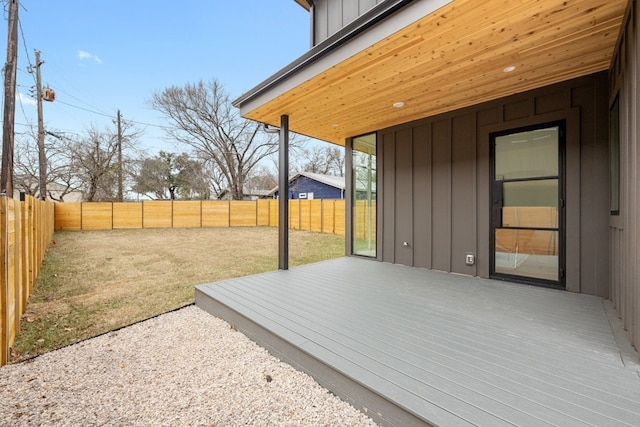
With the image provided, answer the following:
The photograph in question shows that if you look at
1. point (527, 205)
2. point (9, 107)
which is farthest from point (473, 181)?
point (9, 107)

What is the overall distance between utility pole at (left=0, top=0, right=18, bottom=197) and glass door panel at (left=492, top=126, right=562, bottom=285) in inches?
327

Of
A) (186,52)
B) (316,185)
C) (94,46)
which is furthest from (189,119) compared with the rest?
(316,185)

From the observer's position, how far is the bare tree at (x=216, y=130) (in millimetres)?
17141

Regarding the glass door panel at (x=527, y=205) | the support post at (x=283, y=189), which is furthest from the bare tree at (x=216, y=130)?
the glass door panel at (x=527, y=205)

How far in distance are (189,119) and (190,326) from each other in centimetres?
1753

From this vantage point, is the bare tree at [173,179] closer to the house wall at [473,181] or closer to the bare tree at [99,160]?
the bare tree at [99,160]

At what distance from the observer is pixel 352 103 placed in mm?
3738

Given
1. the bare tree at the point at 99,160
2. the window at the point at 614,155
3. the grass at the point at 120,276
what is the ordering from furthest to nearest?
the bare tree at the point at 99,160 → the grass at the point at 120,276 → the window at the point at 614,155

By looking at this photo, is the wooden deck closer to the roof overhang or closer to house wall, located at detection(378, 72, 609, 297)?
house wall, located at detection(378, 72, 609, 297)

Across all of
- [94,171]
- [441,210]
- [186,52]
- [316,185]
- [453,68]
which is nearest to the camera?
[453,68]

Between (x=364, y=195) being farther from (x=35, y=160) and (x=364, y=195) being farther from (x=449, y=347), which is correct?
(x=35, y=160)

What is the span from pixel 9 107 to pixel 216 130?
13195 mm

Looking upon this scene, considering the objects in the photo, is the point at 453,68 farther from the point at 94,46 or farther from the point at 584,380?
the point at 94,46

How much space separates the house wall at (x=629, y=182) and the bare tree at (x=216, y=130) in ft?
55.0
